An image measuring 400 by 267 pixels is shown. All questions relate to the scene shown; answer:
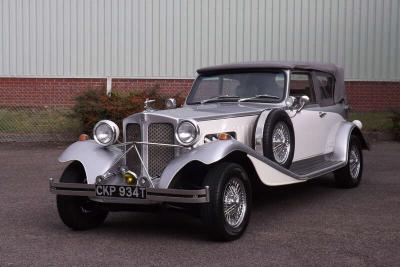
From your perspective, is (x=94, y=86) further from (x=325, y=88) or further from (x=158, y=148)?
(x=158, y=148)

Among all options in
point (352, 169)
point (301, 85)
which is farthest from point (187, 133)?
point (352, 169)

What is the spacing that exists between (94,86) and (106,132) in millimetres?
12482

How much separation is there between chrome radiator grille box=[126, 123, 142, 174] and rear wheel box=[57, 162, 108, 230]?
503mm

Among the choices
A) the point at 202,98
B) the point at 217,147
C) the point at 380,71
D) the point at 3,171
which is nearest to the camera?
the point at 217,147

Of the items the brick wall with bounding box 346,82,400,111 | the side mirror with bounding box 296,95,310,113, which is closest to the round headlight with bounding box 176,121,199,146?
the side mirror with bounding box 296,95,310,113

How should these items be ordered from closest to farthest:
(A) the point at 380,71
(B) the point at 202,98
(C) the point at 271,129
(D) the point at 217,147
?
(D) the point at 217,147, (C) the point at 271,129, (B) the point at 202,98, (A) the point at 380,71

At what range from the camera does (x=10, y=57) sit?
63.8ft

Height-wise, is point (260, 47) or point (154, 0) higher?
point (154, 0)

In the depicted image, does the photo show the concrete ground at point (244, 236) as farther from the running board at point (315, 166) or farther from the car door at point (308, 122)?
the car door at point (308, 122)

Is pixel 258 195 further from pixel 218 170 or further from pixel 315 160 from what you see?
pixel 218 170

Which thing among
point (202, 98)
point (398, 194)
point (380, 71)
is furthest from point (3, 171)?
point (380, 71)

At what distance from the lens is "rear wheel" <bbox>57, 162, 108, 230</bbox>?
20.8 ft

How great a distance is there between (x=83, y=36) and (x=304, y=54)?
257 inches

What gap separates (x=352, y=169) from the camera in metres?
8.96
